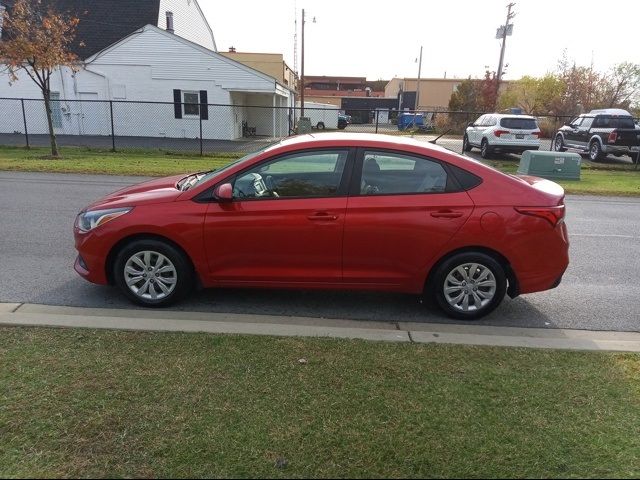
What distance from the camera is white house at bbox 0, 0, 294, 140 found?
26047 millimetres

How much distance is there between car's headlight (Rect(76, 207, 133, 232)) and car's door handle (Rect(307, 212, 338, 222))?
1655 millimetres

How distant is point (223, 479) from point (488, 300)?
2931 millimetres

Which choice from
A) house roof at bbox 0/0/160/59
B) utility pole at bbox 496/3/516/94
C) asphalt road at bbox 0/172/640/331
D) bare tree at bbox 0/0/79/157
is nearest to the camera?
asphalt road at bbox 0/172/640/331

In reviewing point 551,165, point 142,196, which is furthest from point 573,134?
point 142,196

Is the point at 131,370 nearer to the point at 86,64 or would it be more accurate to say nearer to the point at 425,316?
the point at 425,316

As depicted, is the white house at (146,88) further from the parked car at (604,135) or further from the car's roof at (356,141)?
the car's roof at (356,141)

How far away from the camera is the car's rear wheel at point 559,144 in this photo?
22.3 metres

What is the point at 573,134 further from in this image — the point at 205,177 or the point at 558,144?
the point at 205,177

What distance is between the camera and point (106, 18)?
94.4 feet

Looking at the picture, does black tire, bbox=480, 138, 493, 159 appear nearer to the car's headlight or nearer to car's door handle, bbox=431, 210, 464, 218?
car's door handle, bbox=431, 210, 464, 218

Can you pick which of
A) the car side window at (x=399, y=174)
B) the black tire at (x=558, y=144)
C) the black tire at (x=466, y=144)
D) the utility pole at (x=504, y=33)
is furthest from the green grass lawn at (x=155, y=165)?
the utility pole at (x=504, y=33)

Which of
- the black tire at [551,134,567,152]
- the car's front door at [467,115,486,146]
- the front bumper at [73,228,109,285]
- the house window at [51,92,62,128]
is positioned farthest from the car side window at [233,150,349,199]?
the house window at [51,92,62,128]

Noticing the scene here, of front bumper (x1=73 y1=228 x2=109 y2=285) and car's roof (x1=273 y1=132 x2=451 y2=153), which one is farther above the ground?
car's roof (x1=273 y1=132 x2=451 y2=153)

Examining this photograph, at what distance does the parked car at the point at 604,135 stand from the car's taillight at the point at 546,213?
58.1ft
